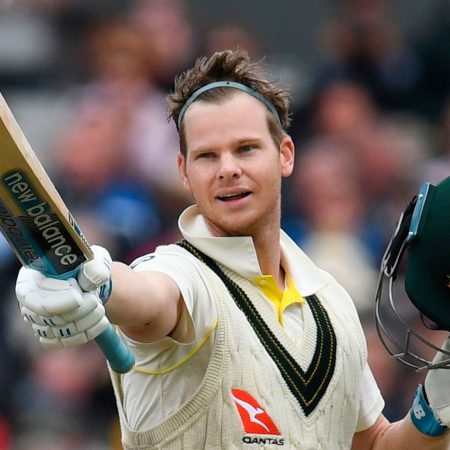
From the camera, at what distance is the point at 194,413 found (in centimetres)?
335

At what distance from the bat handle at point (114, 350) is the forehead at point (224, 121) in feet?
2.90

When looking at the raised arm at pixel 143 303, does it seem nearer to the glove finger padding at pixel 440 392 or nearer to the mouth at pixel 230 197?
the mouth at pixel 230 197

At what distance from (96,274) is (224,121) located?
1048mm

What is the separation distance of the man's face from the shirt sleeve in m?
0.65

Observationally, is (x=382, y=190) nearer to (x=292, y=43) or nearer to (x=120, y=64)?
(x=292, y=43)

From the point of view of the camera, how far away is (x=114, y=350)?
2.84 metres

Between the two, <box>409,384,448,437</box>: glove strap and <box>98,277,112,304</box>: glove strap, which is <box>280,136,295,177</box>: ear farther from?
<box>98,277,112,304</box>: glove strap

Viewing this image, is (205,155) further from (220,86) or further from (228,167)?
(220,86)

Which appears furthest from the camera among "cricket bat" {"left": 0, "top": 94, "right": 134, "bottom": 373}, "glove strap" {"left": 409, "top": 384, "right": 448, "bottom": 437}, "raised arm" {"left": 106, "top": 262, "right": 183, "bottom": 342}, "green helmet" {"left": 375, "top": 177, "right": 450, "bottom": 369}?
"glove strap" {"left": 409, "top": 384, "right": 448, "bottom": 437}

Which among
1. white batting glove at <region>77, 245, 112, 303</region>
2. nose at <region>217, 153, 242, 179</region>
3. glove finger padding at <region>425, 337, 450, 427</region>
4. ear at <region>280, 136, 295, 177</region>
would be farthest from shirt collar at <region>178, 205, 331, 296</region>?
white batting glove at <region>77, 245, 112, 303</region>

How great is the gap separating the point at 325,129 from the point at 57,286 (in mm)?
4601

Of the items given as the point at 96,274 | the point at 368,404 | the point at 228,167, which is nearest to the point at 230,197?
the point at 228,167

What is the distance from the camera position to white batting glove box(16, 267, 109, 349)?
2561mm

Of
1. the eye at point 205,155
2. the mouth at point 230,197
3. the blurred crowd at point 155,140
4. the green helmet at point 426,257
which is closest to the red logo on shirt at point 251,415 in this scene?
the green helmet at point 426,257
